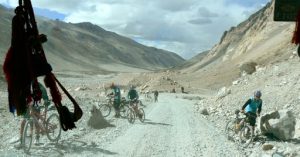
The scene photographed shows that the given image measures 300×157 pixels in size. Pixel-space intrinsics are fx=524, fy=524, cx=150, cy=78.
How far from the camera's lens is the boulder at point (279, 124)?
1930cm

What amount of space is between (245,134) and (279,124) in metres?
1.52

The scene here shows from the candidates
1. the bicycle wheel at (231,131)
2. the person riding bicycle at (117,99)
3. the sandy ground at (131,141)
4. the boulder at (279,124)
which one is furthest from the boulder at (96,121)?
the boulder at (279,124)

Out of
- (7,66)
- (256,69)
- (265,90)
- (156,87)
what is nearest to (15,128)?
(7,66)

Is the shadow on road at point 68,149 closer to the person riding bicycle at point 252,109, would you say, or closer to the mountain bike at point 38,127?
the mountain bike at point 38,127

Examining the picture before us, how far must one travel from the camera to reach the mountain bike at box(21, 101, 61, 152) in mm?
14180

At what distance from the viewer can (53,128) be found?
1526cm

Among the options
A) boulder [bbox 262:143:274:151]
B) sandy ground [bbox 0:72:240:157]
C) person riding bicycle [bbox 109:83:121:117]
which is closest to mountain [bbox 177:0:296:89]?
person riding bicycle [bbox 109:83:121:117]

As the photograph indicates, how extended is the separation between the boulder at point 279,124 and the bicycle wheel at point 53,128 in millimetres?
8196

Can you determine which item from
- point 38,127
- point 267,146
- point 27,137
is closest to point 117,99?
point 267,146

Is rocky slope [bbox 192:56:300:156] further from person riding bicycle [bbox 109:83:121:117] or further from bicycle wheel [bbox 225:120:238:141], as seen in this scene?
person riding bicycle [bbox 109:83:121:117]

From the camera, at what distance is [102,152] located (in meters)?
15.8

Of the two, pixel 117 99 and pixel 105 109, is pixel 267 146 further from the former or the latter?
pixel 105 109

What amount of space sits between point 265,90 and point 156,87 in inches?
1782

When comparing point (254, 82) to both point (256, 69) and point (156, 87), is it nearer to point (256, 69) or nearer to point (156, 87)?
point (256, 69)
